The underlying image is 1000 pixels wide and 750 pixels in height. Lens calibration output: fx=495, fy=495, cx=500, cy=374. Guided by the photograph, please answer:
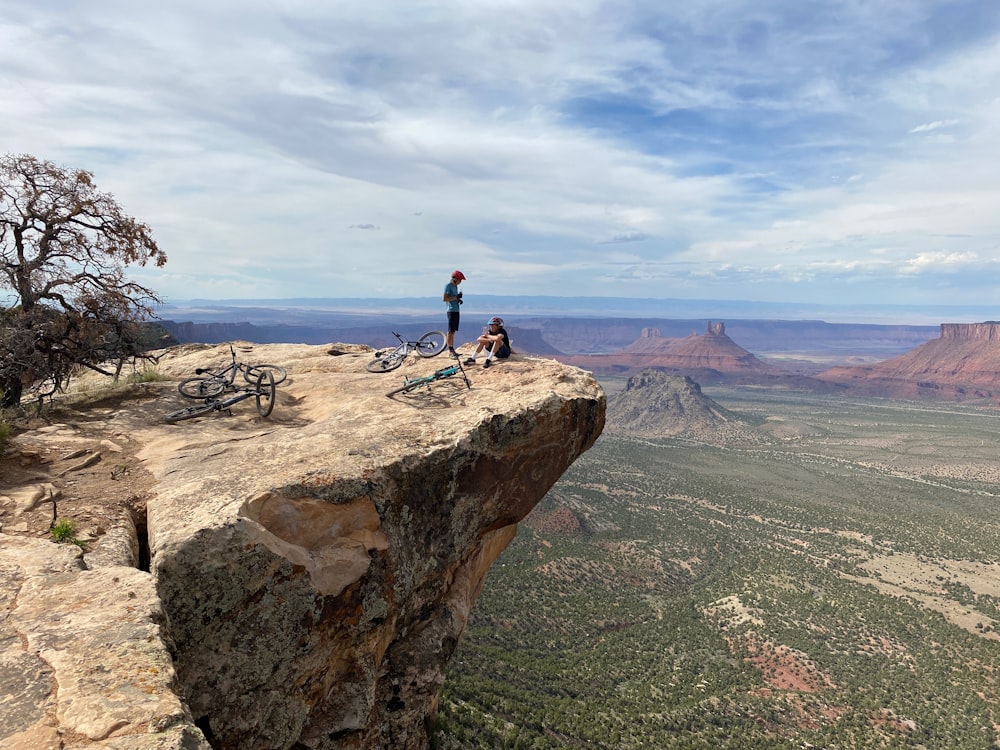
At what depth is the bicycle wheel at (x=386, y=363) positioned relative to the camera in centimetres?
1694

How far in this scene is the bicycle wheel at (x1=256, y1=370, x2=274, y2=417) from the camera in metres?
13.1

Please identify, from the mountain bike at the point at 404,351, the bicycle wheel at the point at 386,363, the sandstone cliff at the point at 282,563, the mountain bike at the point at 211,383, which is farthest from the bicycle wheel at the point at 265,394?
the mountain bike at the point at 404,351

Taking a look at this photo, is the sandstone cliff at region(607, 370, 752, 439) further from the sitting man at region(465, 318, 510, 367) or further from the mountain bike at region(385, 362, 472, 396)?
the mountain bike at region(385, 362, 472, 396)

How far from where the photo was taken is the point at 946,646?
155ft

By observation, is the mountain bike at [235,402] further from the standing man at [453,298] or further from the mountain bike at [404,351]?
the standing man at [453,298]

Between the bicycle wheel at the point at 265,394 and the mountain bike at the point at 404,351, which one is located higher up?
the mountain bike at the point at 404,351

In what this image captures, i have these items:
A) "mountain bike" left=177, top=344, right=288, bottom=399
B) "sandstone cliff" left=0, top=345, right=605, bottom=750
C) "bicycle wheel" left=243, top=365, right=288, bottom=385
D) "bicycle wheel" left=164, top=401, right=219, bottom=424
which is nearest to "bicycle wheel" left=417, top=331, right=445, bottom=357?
"sandstone cliff" left=0, top=345, right=605, bottom=750

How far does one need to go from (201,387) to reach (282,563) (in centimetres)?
876

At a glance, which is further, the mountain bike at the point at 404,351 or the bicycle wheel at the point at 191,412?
the mountain bike at the point at 404,351

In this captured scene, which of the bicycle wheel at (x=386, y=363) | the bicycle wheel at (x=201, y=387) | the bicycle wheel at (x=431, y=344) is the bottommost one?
the bicycle wheel at (x=201, y=387)

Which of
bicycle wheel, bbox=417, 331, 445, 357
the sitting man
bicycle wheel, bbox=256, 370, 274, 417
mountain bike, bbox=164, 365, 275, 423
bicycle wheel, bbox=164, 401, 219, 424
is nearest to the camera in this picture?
bicycle wheel, bbox=164, 401, 219, 424

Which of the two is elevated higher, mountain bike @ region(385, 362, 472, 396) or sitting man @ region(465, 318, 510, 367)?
sitting man @ region(465, 318, 510, 367)

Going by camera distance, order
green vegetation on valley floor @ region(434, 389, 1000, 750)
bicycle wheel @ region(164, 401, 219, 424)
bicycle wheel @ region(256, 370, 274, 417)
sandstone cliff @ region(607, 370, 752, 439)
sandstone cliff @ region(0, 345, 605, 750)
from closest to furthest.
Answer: sandstone cliff @ region(0, 345, 605, 750), bicycle wheel @ region(164, 401, 219, 424), bicycle wheel @ region(256, 370, 274, 417), green vegetation on valley floor @ region(434, 389, 1000, 750), sandstone cliff @ region(607, 370, 752, 439)

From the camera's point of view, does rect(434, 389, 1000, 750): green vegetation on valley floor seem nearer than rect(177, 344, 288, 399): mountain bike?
No
